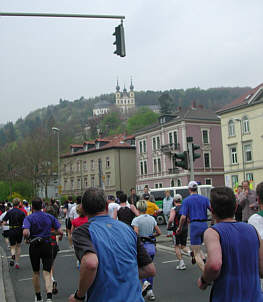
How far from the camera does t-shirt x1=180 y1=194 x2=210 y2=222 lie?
8883 mm

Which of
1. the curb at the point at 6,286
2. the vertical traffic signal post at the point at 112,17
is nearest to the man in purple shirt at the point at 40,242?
the curb at the point at 6,286

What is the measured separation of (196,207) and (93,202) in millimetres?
5656

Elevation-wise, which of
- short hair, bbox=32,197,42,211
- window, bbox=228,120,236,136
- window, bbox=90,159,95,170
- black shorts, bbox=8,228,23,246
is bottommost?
black shorts, bbox=8,228,23,246

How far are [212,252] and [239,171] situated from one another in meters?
51.2

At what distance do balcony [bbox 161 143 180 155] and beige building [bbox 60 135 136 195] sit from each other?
10557 mm

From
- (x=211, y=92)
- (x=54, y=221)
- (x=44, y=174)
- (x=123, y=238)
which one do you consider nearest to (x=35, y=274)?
(x=54, y=221)

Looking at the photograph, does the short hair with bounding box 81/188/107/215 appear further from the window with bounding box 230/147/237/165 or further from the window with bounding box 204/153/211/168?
the window with bounding box 204/153/211/168

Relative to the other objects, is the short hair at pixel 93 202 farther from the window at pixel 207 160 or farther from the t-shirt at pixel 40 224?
the window at pixel 207 160

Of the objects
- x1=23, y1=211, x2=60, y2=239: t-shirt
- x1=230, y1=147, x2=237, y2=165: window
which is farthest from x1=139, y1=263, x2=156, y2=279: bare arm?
x1=230, y1=147, x2=237, y2=165: window

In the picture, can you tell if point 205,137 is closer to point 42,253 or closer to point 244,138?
point 244,138

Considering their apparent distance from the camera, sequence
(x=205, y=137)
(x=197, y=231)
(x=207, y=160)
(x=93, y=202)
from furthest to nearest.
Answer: (x=205, y=137), (x=207, y=160), (x=197, y=231), (x=93, y=202)

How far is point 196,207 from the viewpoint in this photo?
8.90 metres

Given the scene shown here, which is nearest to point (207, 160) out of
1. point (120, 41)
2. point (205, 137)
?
point (205, 137)

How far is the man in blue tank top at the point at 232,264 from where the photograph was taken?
3.32m
